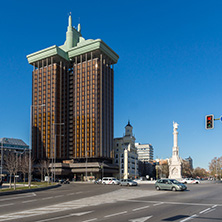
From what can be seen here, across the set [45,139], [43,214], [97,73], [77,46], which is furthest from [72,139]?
[43,214]

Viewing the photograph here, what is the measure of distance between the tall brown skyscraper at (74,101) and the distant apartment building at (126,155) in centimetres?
903

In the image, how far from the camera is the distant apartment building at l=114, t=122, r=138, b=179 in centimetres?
13900

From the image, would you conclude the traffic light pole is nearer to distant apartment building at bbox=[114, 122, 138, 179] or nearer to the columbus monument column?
the columbus monument column

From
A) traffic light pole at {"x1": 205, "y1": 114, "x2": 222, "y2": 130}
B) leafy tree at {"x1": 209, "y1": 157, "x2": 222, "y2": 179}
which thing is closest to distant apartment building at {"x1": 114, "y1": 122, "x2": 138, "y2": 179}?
leafy tree at {"x1": 209, "y1": 157, "x2": 222, "y2": 179}

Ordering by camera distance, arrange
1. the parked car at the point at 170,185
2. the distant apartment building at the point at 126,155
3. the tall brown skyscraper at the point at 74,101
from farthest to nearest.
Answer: the distant apartment building at the point at 126,155 < the tall brown skyscraper at the point at 74,101 < the parked car at the point at 170,185

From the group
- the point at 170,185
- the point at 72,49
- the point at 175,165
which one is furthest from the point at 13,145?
the point at 170,185

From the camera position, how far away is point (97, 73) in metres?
132

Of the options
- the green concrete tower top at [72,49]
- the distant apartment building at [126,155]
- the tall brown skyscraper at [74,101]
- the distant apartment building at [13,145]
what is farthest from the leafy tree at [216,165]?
the distant apartment building at [13,145]

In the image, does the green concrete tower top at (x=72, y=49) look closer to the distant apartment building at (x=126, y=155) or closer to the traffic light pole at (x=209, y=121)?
the distant apartment building at (x=126, y=155)

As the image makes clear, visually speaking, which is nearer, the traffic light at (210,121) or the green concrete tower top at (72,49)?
→ the traffic light at (210,121)

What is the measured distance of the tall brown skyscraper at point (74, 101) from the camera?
5123 inches

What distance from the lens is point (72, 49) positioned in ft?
465

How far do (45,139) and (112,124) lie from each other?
3160cm

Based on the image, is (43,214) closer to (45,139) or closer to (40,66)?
(45,139)
